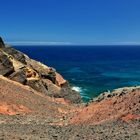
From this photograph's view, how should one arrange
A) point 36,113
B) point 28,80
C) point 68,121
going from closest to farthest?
point 68,121
point 36,113
point 28,80

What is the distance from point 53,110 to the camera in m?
48.4

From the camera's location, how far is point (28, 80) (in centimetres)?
6078

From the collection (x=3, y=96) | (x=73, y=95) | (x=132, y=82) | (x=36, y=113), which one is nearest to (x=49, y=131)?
(x=36, y=113)

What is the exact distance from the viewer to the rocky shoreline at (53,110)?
26844 millimetres

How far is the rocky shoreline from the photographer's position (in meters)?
26.8

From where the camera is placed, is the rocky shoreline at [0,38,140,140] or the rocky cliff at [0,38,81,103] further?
the rocky cliff at [0,38,81,103]

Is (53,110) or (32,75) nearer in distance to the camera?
(53,110)

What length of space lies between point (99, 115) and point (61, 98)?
1061 inches

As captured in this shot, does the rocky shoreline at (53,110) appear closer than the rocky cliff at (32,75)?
Yes

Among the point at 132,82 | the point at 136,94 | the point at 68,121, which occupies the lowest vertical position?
the point at 132,82

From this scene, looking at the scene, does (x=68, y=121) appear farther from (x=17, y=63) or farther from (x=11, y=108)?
(x=17, y=63)

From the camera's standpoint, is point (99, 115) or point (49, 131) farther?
point (99, 115)

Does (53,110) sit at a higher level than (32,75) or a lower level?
lower

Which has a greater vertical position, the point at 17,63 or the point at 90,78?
the point at 17,63
